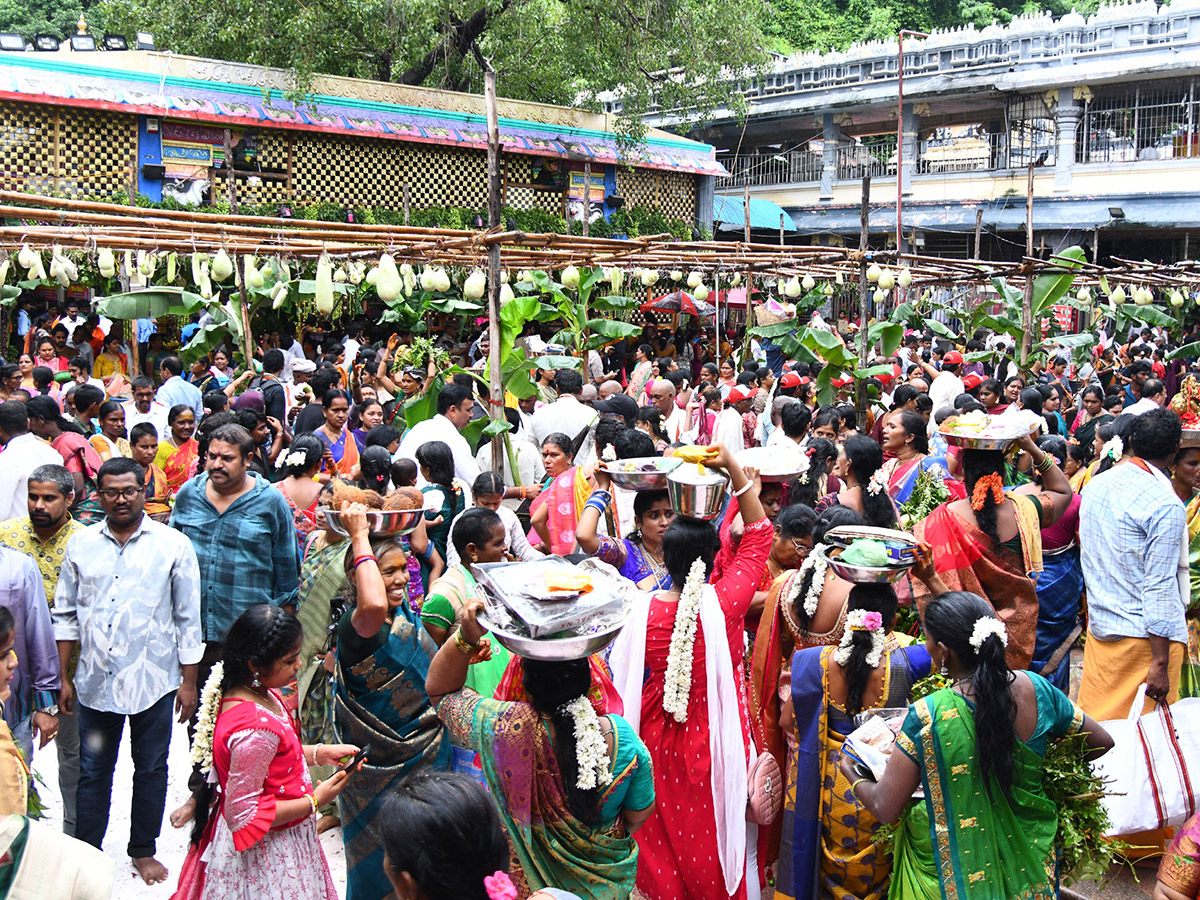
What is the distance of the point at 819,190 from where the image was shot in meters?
27.4

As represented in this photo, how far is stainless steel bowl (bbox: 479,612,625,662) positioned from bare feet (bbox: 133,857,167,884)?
2.40 metres

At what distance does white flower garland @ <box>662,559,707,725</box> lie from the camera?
3.37m

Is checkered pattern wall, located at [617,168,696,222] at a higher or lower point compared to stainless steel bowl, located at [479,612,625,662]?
higher

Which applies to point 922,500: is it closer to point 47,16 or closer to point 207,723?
point 207,723

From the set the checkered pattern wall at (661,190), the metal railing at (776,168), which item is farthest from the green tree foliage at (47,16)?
the metal railing at (776,168)

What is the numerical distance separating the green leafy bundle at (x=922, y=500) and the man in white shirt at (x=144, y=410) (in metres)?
5.44

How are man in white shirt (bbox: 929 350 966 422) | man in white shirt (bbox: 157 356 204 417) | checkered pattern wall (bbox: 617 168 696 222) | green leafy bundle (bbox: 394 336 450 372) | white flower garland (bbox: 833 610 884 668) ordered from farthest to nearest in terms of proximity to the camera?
checkered pattern wall (bbox: 617 168 696 222), man in white shirt (bbox: 929 350 966 422), green leafy bundle (bbox: 394 336 450 372), man in white shirt (bbox: 157 356 204 417), white flower garland (bbox: 833 610 884 668)

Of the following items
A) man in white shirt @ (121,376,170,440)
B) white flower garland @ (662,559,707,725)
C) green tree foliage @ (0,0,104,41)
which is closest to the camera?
white flower garland @ (662,559,707,725)

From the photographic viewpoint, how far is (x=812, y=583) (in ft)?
11.8

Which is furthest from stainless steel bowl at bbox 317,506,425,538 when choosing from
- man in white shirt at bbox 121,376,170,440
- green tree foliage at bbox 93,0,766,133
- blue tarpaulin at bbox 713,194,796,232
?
blue tarpaulin at bbox 713,194,796,232

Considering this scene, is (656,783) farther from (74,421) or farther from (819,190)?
(819,190)

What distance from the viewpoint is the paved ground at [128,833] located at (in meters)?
4.04

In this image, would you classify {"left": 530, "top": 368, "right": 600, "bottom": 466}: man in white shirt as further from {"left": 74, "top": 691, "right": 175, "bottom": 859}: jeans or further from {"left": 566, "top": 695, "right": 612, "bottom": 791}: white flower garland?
{"left": 566, "top": 695, "right": 612, "bottom": 791}: white flower garland

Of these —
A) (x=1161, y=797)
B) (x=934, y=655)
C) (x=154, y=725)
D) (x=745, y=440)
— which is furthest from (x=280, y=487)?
(x=745, y=440)
